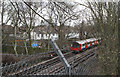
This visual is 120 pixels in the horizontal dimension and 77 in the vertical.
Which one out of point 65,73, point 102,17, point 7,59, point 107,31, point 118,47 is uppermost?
point 102,17

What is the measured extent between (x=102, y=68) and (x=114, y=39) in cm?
76

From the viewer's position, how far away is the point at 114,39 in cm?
266

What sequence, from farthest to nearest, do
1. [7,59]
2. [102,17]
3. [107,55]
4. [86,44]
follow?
[86,44], [7,59], [102,17], [107,55]

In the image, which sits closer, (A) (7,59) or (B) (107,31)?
(B) (107,31)

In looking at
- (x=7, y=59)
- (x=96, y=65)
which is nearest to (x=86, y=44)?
(x=7, y=59)

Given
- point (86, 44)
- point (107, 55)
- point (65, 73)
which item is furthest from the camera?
point (86, 44)

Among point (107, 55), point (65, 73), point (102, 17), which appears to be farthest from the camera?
point (102, 17)

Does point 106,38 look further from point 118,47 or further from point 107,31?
point 118,47

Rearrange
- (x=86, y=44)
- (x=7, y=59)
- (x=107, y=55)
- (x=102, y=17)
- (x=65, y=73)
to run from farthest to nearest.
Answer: (x=86, y=44), (x=7, y=59), (x=102, y=17), (x=107, y=55), (x=65, y=73)

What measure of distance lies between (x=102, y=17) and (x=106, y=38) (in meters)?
0.59

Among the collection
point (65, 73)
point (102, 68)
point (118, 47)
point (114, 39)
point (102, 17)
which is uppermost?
point (102, 17)

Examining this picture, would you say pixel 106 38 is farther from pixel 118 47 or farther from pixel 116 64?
pixel 116 64

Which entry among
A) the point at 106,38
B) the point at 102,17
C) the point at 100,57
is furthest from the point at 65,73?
the point at 102,17

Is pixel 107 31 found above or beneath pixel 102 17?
beneath
